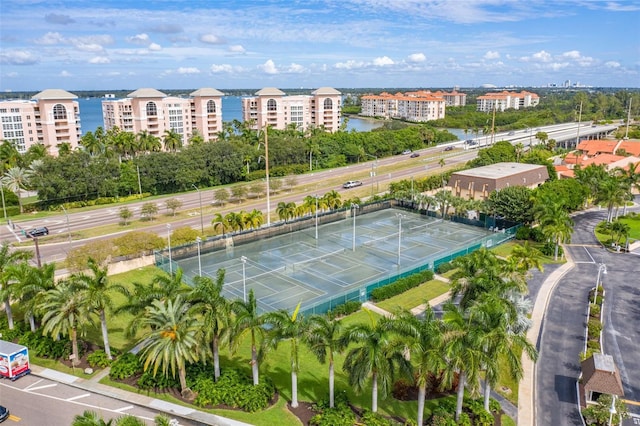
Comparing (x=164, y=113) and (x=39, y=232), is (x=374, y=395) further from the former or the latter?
(x=164, y=113)

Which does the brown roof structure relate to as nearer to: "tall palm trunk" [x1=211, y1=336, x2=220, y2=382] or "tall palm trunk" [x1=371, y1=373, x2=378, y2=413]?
"tall palm trunk" [x1=371, y1=373, x2=378, y2=413]

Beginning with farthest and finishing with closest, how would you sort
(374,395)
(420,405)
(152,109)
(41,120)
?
(152,109)
(41,120)
(374,395)
(420,405)

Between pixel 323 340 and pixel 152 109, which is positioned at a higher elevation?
pixel 152 109

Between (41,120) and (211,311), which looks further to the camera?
(41,120)

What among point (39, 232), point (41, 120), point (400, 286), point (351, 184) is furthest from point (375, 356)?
point (41, 120)

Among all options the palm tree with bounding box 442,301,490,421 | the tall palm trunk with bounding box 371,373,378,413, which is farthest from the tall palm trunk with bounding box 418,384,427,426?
the tall palm trunk with bounding box 371,373,378,413

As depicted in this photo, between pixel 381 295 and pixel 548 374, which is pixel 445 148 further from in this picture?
pixel 548 374

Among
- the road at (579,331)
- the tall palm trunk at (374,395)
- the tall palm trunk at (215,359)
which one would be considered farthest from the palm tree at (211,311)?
the road at (579,331)
